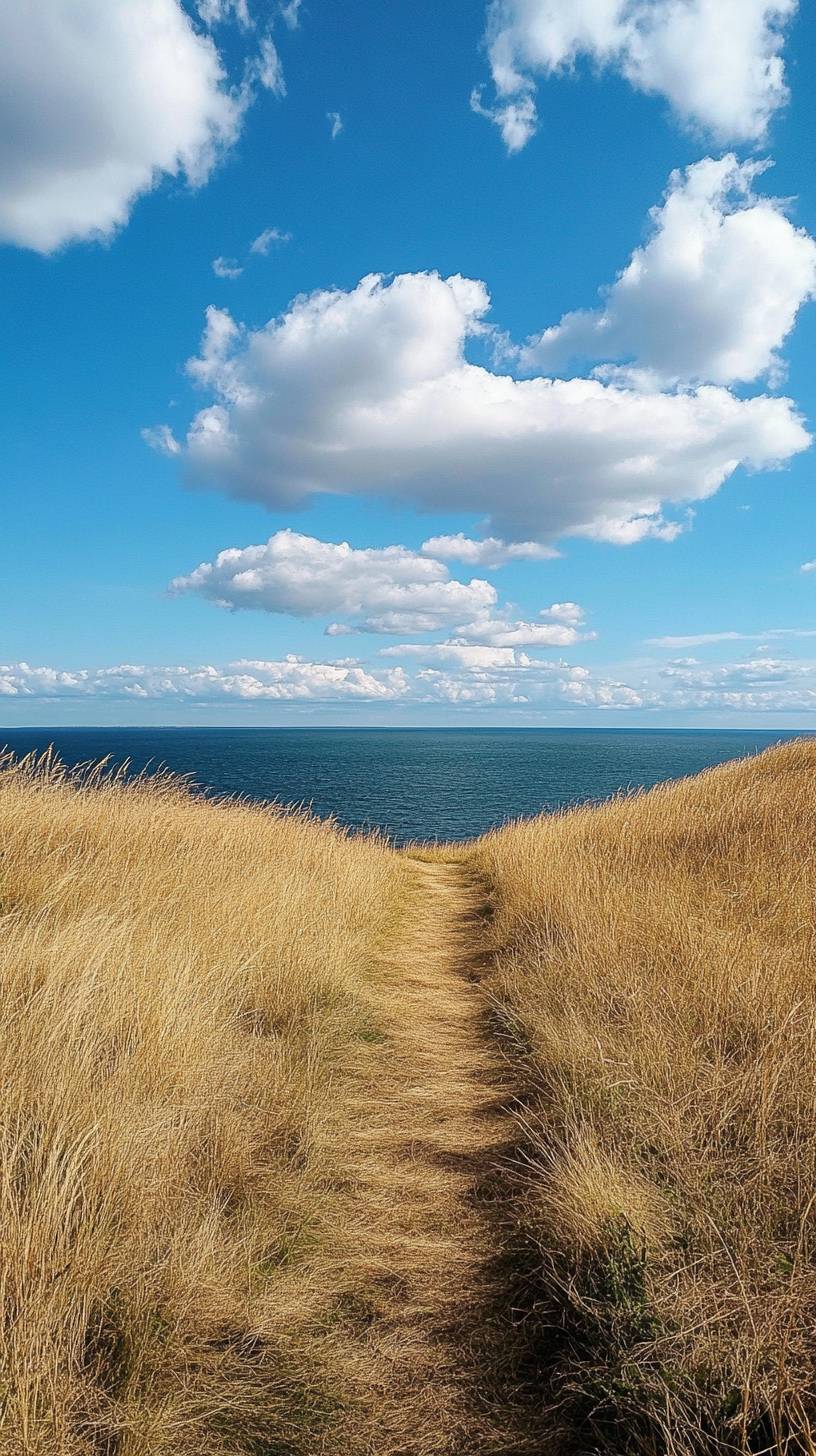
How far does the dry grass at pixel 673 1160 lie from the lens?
7.98 ft

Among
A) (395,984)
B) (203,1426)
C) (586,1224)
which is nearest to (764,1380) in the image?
(586,1224)

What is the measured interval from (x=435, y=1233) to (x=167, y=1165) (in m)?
1.40

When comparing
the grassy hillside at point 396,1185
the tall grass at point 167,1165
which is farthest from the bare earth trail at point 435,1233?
the tall grass at point 167,1165

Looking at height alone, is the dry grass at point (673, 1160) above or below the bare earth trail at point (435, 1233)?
above

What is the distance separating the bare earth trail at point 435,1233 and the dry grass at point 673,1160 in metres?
0.22

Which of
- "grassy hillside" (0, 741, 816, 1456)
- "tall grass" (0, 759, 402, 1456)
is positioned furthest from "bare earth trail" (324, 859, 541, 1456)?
"tall grass" (0, 759, 402, 1456)

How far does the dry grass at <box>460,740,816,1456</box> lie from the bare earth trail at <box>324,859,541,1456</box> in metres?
0.22

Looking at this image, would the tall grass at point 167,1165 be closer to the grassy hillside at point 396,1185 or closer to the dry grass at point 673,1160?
the grassy hillside at point 396,1185

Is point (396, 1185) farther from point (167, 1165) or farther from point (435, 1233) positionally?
point (167, 1165)

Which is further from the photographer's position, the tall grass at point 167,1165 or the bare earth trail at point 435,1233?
the bare earth trail at point 435,1233

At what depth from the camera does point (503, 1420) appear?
8.59 feet

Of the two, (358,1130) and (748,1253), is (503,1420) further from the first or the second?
(358,1130)

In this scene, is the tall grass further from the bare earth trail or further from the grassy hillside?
the bare earth trail

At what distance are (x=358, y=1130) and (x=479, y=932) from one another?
18.7 ft
